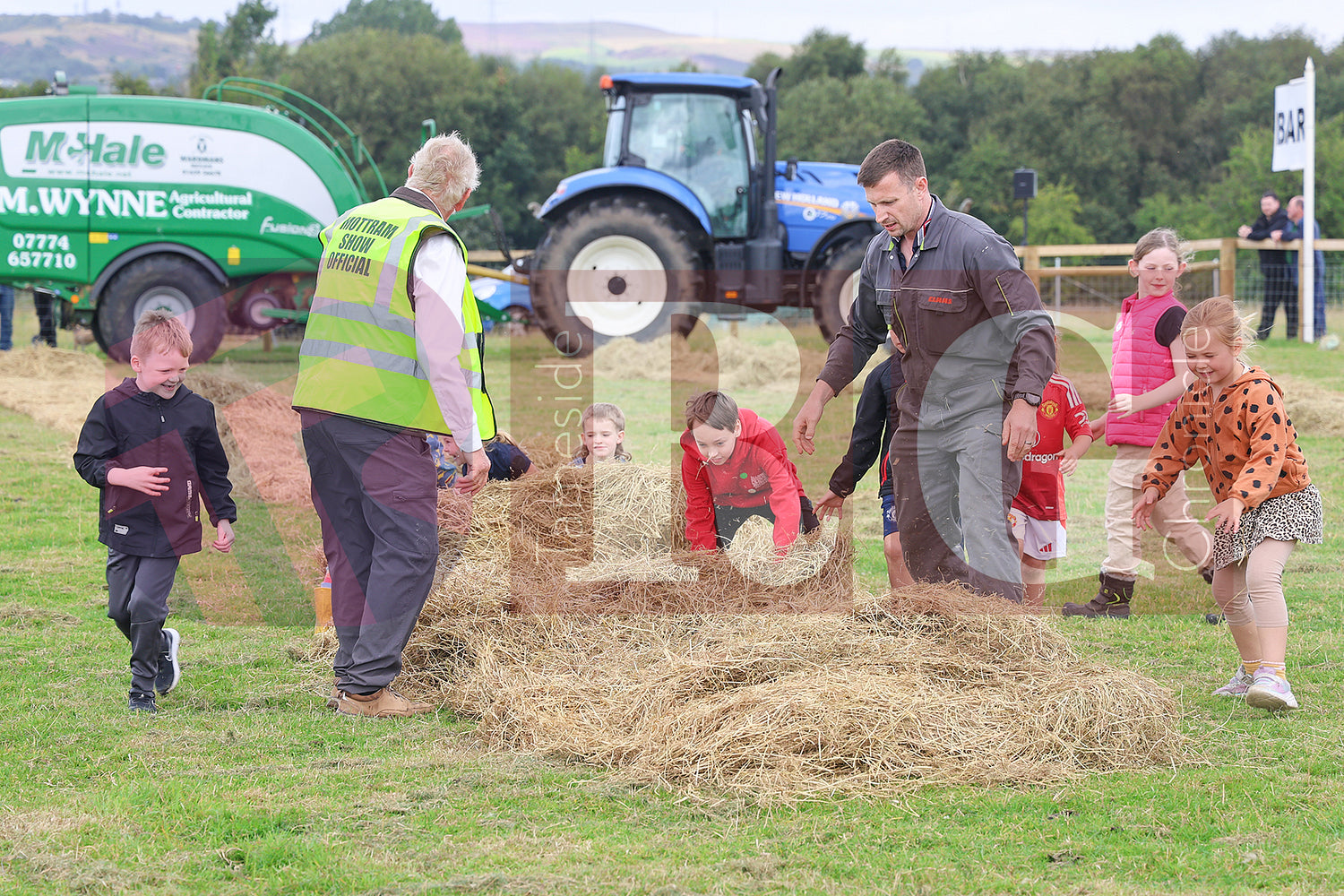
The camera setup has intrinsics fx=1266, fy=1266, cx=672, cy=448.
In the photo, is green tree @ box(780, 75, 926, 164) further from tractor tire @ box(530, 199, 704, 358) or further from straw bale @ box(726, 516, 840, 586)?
straw bale @ box(726, 516, 840, 586)

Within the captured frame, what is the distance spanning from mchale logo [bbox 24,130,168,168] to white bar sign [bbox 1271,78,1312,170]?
13527 millimetres

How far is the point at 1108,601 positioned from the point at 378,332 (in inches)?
133

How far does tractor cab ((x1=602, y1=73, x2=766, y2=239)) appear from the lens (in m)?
15.1

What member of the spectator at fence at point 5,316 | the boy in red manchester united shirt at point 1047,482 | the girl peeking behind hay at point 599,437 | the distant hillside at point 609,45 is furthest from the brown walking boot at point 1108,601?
the distant hillside at point 609,45

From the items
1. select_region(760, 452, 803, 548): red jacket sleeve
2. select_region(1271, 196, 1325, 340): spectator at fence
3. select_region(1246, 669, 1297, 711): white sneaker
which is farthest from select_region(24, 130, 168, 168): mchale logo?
select_region(1271, 196, 1325, 340): spectator at fence

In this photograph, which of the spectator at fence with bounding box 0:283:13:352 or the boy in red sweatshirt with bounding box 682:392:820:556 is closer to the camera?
the boy in red sweatshirt with bounding box 682:392:820:556

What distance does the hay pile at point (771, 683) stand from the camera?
3.51m

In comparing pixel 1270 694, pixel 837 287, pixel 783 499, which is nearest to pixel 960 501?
pixel 783 499

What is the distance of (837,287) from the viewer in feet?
49.2

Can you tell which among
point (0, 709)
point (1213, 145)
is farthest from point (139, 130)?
point (1213, 145)

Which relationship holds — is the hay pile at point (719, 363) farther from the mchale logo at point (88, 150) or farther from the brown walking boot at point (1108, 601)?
the brown walking boot at point (1108, 601)

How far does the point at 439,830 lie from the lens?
3.17 m

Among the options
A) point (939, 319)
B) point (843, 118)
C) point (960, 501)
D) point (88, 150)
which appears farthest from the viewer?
point (843, 118)

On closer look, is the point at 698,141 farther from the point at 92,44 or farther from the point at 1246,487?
the point at 92,44
